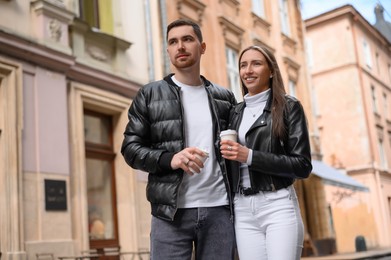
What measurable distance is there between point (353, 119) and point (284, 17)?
1013 cm

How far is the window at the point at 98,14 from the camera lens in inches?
365

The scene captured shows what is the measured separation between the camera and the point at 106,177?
912cm

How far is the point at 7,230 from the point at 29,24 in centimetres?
297

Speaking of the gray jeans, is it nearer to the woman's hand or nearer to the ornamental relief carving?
the woman's hand

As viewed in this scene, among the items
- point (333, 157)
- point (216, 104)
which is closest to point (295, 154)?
point (216, 104)

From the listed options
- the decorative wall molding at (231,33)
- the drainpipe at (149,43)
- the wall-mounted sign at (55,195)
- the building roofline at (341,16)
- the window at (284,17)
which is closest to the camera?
the wall-mounted sign at (55,195)

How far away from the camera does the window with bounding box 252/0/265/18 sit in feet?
54.3

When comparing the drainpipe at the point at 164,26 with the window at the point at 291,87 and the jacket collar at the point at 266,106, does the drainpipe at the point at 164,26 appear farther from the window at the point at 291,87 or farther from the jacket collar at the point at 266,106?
the jacket collar at the point at 266,106

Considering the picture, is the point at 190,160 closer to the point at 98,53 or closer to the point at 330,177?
the point at 98,53

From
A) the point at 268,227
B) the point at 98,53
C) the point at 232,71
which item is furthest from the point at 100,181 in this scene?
the point at 268,227

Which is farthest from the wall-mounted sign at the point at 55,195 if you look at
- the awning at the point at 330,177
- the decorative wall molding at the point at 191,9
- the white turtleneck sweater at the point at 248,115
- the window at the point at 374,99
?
the window at the point at 374,99

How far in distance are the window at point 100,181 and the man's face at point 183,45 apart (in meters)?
6.22

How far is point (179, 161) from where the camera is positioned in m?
2.37

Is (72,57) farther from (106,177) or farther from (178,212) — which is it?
(178,212)
